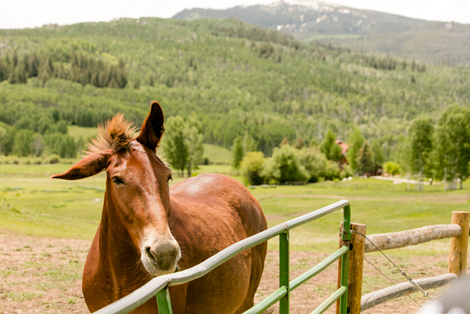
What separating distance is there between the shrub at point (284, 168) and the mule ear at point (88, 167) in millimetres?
68363

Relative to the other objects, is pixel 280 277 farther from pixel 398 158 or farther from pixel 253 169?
pixel 398 158

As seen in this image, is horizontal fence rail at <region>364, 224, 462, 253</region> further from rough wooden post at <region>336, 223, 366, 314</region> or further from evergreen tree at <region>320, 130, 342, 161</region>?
evergreen tree at <region>320, 130, 342, 161</region>

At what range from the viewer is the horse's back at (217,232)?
3.54 meters

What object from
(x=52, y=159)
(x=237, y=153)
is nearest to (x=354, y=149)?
(x=237, y=153)

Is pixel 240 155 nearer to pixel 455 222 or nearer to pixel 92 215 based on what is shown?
pixel 92 215

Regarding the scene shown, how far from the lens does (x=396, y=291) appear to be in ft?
16.6

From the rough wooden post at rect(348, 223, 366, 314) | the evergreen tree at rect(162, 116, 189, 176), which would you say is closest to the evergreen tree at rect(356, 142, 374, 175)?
the evergreen tree at rect(162, 116, 189, 176)

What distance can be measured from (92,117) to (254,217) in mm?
180512

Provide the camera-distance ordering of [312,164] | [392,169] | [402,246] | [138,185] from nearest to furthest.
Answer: [138,185] < [402,246] < [312,164] < [392,169]

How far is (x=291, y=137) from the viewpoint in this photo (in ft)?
568

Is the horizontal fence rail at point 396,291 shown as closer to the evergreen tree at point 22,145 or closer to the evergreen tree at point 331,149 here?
the evergreen tree at point 331,149

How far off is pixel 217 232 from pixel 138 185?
1535 mm

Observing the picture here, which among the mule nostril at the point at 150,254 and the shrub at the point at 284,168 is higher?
the mule nostril at the point at 150,254

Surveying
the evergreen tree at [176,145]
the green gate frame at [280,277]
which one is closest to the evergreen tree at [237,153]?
the evergreen tree at [176,145]
